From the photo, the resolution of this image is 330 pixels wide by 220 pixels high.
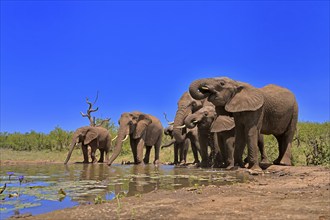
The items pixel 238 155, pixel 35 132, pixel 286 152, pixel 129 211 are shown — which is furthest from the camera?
pixel 35 132

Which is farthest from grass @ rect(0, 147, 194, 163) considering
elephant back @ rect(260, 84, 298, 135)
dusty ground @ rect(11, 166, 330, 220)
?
dusty ground @ rect(11, 166, 330, 220)

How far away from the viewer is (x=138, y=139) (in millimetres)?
17016

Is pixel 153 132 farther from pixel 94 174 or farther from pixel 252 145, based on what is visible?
pixel 94 174

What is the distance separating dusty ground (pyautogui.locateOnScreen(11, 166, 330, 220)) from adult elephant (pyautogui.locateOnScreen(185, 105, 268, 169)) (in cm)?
499

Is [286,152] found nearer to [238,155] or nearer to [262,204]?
[238,155]

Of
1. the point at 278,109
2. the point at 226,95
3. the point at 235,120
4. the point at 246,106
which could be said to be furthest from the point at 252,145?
the point at 278,109

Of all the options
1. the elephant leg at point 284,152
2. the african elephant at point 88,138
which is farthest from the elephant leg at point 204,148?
the african elephant at point 88,138

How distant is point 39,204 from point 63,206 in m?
0.40

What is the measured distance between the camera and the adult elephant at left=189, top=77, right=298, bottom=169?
1070 cm

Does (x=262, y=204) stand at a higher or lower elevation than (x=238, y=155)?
lower

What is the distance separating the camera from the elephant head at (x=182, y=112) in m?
14.7

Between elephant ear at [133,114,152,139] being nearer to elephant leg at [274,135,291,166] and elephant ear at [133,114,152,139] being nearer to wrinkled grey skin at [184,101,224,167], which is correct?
wrinkled grey skin at [184,101,224,167]

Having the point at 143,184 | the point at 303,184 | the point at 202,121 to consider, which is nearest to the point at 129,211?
the point at 143,184

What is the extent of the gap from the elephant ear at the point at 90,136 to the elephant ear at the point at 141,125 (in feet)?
11.7
